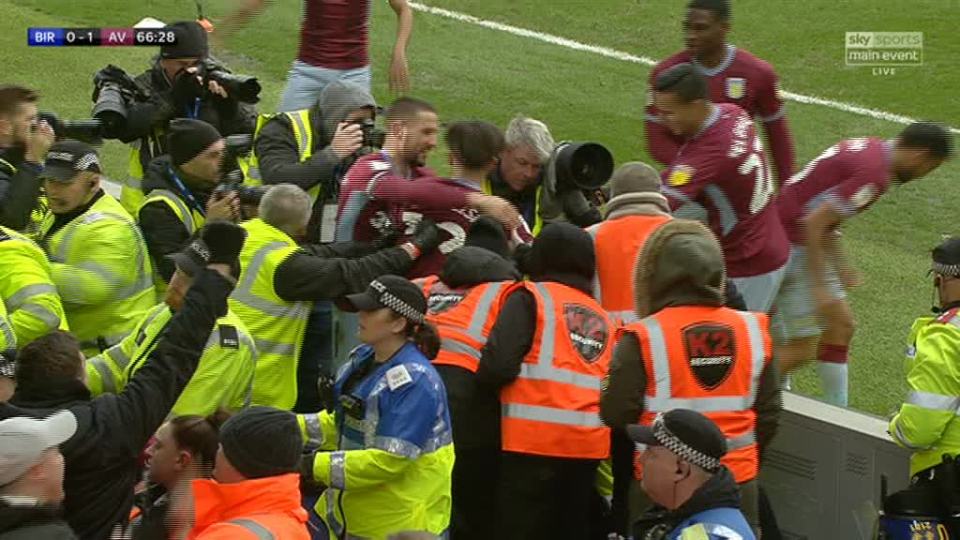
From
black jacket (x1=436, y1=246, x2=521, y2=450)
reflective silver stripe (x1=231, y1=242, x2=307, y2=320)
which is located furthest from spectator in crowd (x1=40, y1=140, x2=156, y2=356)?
black jacket (x1=436, y1=246, x2=521, y2=450)

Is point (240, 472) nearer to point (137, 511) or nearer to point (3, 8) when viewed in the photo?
point (137, 511)

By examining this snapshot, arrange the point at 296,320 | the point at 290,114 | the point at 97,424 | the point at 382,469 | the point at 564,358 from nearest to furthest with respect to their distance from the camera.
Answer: the point at 97,424 < the point at 382,469 < the point at 564,358 < the point at 296,320 < the point at 290,114

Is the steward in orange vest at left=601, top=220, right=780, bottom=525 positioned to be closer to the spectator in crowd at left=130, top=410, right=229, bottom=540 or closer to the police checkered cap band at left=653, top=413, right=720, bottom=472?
the police checkered cap band at left=653, top=413, right=720, bottom=472

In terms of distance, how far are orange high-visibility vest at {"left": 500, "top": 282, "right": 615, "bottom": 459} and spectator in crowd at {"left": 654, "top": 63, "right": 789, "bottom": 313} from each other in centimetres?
103

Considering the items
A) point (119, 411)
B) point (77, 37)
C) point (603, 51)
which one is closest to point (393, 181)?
point (119, 411)

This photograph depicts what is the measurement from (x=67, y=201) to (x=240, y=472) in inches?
97.7

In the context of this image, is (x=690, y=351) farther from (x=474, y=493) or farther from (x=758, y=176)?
(x=758, y=176)

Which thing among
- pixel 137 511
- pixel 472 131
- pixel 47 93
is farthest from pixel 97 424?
pixel 47 93

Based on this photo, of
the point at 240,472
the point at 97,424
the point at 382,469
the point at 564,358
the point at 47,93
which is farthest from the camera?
the point at 47,93

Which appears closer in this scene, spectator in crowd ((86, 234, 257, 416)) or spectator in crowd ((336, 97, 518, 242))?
spectator in crowd ((86, 234, 257, 416))

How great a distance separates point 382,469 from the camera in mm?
5184

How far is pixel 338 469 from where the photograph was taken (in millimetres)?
5219

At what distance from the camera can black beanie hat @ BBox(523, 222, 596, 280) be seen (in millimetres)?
5887

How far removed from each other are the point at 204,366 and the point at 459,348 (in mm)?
958
